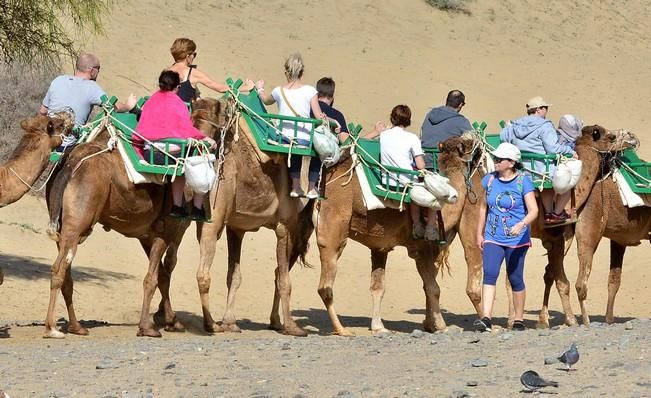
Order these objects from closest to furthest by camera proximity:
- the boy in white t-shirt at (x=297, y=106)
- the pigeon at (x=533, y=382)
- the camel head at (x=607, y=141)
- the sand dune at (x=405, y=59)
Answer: the pigeon at (x=533, y=382) → the boy in white t-shirt at (x=297, y=106) → the camel head at (x=607, y=141) → the sand dune at (x=405, y=59)

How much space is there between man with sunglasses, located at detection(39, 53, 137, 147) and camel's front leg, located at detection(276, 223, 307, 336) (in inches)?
85.9

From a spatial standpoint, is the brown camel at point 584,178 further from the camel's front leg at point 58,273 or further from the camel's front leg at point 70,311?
the camel's front leg at point 58,273

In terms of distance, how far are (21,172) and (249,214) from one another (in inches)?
101

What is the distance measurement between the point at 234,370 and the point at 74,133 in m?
4.23

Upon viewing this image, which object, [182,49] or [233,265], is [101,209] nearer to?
[182,49]

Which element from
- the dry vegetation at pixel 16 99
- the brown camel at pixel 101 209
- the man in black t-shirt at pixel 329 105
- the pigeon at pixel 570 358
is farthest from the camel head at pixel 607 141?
the dry vegetation at pixel 16 99

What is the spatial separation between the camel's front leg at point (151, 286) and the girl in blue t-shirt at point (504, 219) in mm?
3304

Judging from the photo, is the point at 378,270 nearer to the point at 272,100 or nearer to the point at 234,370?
the point at 272,100

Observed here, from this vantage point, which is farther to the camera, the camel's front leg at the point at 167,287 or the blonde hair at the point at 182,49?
the camel's front leg at the point at 167,287

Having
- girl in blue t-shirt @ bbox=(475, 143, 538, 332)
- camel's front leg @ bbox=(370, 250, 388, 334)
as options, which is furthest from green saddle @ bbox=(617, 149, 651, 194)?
girl in blue t-shirt @ bbox=(475, 143, 538, 332)

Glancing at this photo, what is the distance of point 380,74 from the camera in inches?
1622

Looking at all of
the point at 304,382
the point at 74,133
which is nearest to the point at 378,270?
the point at 74,133

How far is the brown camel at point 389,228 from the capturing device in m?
14.8

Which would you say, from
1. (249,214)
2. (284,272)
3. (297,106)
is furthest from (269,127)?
(284,272)
